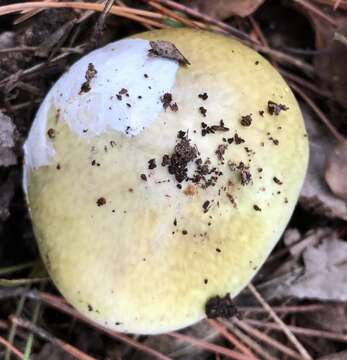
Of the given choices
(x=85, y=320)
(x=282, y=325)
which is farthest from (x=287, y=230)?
(x=85, y=320)

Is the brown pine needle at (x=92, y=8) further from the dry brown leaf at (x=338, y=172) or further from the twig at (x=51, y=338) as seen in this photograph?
the twig at (x=51, y=338)

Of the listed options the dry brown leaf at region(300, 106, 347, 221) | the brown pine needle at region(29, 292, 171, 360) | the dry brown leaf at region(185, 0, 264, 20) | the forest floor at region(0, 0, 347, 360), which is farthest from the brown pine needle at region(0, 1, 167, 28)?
the brown pine needle at region(29, 292, 171, 360)

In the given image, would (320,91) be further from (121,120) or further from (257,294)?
(121,120)

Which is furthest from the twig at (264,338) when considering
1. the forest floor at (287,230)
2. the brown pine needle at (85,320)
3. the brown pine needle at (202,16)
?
the brown pine needle at (202,16)

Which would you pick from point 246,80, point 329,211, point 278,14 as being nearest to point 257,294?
point 329,211

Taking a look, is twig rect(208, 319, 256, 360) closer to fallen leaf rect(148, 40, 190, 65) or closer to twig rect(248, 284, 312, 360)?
twig rect(248, 284, 312, 360)
